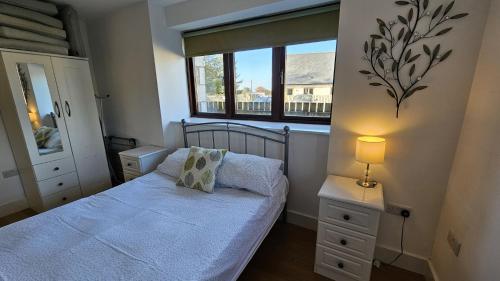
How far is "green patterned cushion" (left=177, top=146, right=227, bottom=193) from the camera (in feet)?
6.20

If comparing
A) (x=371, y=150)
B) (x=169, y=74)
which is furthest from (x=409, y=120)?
(x=169, y=74)

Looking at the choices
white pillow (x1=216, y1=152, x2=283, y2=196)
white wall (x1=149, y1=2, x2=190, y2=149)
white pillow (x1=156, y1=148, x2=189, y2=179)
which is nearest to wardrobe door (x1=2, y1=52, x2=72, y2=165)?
white wall (x1=149, y1=2, x2=190, y2=149)

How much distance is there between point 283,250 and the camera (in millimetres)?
1914

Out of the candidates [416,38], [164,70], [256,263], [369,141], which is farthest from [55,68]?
[416,38]

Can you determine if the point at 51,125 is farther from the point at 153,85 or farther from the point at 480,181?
the point at 480,181

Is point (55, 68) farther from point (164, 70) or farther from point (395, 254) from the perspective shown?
point (395, 254)

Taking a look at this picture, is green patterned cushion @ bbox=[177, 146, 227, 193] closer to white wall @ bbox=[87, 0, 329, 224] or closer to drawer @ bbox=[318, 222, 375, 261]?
white wall @ bbox=[87, 0, 329, 224]

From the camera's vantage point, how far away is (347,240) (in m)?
1.52

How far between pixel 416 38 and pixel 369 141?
73cm

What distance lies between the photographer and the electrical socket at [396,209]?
1628 mm

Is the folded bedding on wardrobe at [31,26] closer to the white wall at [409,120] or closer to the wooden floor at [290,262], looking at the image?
the white wall at [409,120]

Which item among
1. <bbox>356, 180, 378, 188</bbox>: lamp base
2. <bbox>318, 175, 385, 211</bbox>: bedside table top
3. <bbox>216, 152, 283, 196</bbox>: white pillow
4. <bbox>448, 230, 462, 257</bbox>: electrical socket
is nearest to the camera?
<bbox>448, 230, 462, 257</bbox>: electrical socket

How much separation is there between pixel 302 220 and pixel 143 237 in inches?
60.6

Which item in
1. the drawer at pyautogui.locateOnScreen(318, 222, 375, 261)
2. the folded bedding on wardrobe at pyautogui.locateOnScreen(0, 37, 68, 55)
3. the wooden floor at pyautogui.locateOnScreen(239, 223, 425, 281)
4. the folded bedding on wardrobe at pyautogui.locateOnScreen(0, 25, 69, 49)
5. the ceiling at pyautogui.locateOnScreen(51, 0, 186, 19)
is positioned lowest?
the wooden floor at pyautogui.locateOnScreen(239, 223, 425, 281)
